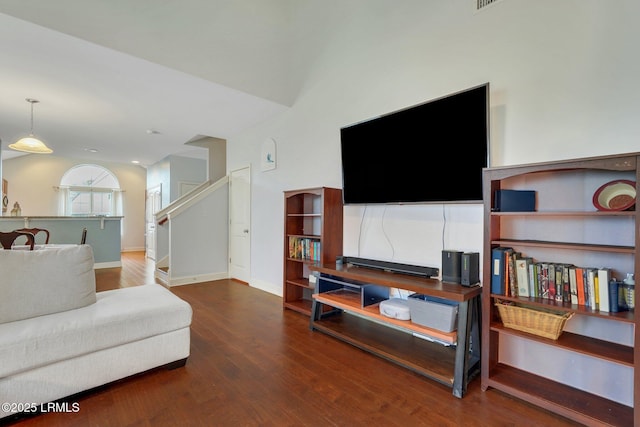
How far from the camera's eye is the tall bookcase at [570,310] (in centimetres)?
154

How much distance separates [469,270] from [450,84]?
4.94ft

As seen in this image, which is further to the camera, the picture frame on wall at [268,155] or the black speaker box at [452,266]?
the picture frame on wall at [268,155]

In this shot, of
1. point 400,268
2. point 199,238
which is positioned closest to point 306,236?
point 400,268

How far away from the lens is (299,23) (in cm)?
353

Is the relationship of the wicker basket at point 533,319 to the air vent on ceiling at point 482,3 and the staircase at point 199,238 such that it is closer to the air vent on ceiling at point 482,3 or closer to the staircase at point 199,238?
the air vent on ceiling at point 482,3

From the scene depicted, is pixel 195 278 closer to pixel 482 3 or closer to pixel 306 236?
pixel 306 236

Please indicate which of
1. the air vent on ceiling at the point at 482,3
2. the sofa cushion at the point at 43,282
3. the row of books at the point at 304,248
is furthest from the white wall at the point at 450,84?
the sofa cushion at the point at 43,282

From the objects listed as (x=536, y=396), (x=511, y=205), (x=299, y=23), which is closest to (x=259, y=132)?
(x=299, y=23)

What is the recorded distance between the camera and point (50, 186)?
25.8 feet

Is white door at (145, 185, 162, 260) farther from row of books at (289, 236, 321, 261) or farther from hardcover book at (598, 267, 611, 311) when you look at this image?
hardcover book at (598, 267, 611, 311)

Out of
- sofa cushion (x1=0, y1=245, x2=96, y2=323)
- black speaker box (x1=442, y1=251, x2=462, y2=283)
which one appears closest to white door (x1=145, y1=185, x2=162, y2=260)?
Result: sofa cushion (x1=0, y1=245, x2=96, y2=323)

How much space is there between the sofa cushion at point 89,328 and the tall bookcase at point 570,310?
7.26 ft

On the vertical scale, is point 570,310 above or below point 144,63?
below

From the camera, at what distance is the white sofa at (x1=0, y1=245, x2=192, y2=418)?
1574 mm
